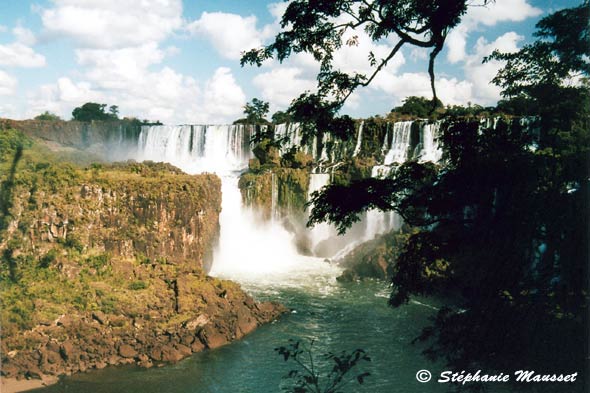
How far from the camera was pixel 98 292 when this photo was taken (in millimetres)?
20219

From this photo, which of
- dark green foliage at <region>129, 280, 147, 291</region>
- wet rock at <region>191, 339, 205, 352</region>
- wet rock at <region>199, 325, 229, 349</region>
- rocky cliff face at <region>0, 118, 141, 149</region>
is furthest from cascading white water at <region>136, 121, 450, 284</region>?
wet rock at <region>191, 339, 205, 352</region>

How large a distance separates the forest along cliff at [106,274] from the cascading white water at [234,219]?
6286mm

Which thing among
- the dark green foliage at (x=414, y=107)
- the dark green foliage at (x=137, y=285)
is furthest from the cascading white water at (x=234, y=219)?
the dark green foliage at (x=414, y=107)

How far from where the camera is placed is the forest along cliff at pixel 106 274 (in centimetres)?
1808

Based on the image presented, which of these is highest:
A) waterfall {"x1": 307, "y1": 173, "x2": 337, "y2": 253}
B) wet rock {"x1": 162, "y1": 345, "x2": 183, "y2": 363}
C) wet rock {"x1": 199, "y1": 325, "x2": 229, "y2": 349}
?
waterfall {"x1": 307, "y1": 173, "x2": 337, "y2": 253}

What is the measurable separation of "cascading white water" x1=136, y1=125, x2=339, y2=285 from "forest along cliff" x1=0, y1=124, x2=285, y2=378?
20.6 feet

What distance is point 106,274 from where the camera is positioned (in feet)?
71.7

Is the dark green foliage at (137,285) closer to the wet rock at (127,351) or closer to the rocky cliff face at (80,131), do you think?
the wet rock at (127,351)

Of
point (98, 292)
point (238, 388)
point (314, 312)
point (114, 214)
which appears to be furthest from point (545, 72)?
point (114, 214)

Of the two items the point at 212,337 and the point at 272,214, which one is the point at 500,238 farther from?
the point at 272,214

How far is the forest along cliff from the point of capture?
59.3ft

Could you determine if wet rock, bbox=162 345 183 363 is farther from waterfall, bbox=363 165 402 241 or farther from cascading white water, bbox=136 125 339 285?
waterfall, bbox=363 165 402 241

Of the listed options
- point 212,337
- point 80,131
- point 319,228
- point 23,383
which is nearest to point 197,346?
point 212,337

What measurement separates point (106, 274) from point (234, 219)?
15553mm
